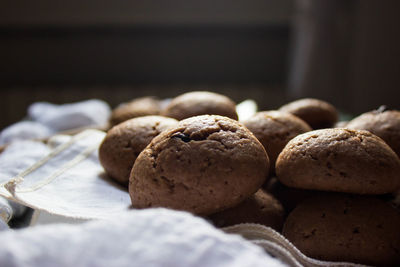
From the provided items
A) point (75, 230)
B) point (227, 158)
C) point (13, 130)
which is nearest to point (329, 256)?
point (227, 158)

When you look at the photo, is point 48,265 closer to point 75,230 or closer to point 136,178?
point 75,230

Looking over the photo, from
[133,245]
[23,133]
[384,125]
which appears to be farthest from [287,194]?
[23,133]

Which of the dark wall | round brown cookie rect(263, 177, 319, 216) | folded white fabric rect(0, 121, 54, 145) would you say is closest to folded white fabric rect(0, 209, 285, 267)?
round brown cookie rect(263, 177, 319, 216)

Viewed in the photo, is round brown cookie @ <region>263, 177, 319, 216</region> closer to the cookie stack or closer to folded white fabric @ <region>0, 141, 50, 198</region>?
the cookie stack

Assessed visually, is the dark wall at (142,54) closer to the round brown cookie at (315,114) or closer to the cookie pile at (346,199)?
the round brown cookie at (315,114)

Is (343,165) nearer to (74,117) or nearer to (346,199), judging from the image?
(346,199)

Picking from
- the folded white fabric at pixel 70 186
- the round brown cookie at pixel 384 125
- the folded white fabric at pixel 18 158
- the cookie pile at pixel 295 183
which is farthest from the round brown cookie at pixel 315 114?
the folded white fabric at pixel 18 158
